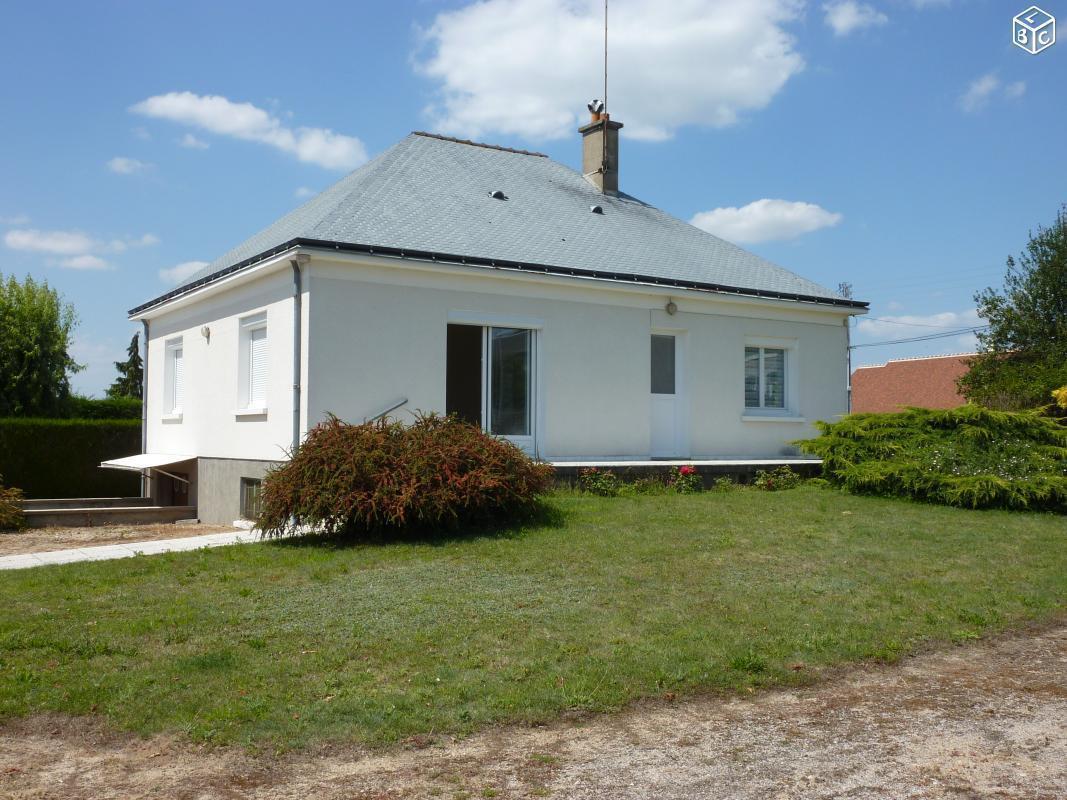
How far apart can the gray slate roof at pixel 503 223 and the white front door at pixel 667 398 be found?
48.7 inches

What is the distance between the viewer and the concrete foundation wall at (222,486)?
48.8 ft

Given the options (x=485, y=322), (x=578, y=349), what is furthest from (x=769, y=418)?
(x=485, y=322)

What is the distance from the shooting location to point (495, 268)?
1443 cm

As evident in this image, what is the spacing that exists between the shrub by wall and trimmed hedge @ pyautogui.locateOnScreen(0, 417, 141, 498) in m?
15.3

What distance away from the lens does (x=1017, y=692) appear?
6.04m

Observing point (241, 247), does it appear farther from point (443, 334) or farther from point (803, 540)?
point (803, 540)

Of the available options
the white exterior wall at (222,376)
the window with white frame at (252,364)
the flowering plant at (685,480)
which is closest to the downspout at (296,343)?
the white exterior wall at (222,376)

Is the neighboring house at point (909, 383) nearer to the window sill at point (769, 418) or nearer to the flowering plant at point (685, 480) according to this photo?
the window sill at point (769, 418)

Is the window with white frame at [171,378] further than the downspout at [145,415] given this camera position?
No

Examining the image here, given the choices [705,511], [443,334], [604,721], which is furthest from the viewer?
[443,334]

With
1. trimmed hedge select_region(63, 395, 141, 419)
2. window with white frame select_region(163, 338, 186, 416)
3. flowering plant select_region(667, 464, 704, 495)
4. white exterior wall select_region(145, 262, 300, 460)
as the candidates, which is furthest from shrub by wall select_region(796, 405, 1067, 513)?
trimmed hedge select_region(63, 395, 141, 419)

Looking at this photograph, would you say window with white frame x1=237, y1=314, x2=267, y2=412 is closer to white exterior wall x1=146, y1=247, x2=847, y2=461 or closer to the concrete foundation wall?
white exterior wall x1=146, y1=247, x2=847, y2=461

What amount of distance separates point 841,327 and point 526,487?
1034cm

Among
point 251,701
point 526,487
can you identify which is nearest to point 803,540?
point 526,487
